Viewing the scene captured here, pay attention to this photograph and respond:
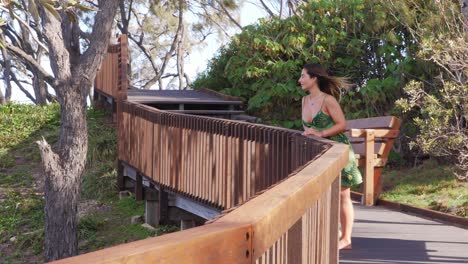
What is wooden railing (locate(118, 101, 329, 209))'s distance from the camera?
7.65 metres

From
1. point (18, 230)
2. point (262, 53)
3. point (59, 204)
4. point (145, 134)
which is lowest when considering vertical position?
point (18, 230)

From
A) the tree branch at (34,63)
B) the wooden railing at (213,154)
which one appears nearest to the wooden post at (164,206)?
the wooden railing at (213,154)

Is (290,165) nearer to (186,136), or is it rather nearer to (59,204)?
(186,136)

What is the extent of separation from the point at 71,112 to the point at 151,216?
2.52 meters

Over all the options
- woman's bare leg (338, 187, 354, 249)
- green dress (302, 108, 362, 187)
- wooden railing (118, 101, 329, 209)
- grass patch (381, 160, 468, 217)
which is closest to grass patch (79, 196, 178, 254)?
wooden railing (118, 101, 329, 209)

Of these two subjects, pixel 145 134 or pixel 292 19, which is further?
pixel 292 19

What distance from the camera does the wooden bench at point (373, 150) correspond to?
11.7 m

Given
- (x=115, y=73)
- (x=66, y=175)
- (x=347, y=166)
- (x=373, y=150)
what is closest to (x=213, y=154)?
(x=373, y=150)

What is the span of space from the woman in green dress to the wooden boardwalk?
0.45 metres

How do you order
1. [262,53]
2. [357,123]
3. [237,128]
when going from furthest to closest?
[262,53] < [357,123] < [237,128]

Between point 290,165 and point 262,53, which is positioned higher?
point 262,53

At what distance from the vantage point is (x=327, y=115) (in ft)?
23.1

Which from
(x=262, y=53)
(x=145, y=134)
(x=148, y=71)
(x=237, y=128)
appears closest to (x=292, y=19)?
(x=262, y=53)

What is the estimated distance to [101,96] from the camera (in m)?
25.6
